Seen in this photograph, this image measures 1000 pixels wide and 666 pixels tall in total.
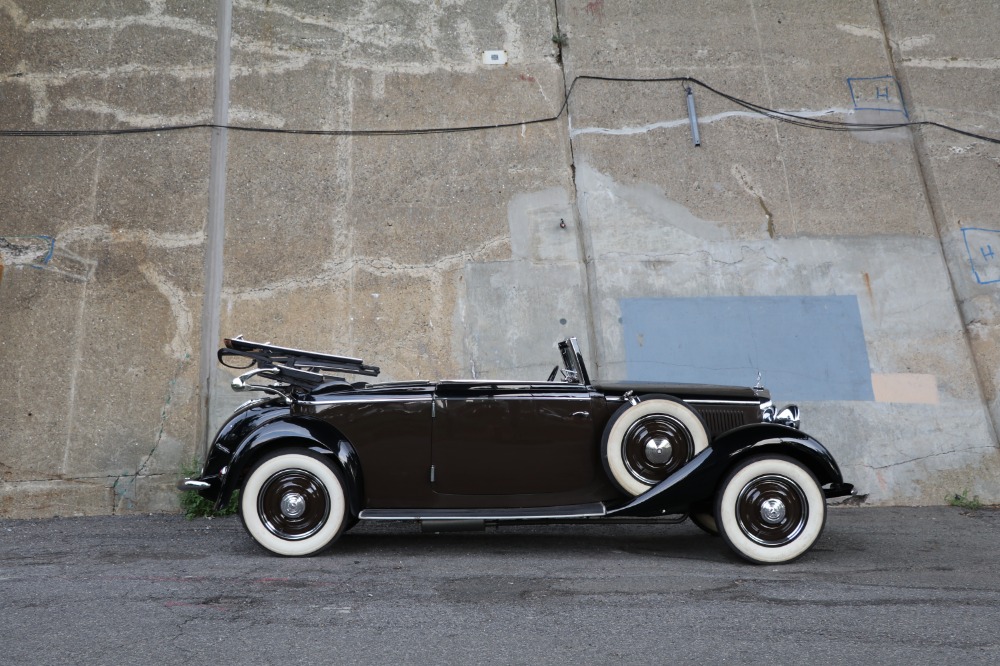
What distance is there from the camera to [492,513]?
4.37m

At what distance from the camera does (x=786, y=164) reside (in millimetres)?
7930

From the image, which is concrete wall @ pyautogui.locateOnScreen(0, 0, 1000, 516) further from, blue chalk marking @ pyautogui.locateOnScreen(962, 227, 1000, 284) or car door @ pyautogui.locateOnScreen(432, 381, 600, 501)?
car door @ pyautogui.locateOnScreen(432, 381, 600, 501)

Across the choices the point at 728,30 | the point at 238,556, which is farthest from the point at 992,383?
the point at 238,556

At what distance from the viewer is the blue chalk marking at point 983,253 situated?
7410mm

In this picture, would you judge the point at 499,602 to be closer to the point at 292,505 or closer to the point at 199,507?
the point at 292,505

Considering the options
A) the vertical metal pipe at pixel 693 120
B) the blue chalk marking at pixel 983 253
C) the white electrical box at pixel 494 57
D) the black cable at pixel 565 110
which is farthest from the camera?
the white electrical box at pixel 494 57

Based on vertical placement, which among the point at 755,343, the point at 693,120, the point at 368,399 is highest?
the point at 693,120

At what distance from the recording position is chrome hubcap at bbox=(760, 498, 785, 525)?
421 centimetres

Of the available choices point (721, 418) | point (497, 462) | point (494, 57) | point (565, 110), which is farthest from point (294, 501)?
point (494, 57)

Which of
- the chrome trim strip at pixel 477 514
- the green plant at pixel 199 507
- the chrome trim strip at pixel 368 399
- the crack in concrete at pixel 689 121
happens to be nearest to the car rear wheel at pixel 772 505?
the chrome trim strip at pixel 477 514

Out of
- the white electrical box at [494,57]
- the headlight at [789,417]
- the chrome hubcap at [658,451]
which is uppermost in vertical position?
the white electrical box at [494,57]

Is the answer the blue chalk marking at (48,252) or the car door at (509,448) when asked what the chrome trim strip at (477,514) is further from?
the blue chalk marking at (48,252)

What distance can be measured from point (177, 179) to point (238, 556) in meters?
4.52

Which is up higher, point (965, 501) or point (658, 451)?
point (658, 451)
